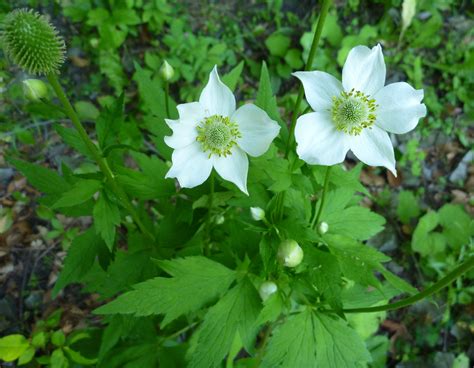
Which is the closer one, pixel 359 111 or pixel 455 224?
pixel 359 111

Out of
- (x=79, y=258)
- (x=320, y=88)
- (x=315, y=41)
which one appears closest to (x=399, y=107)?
(x=320, y=88)

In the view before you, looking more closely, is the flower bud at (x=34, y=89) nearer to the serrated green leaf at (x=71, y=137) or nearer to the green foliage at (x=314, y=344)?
the serrated green leaf at (x=71, y=137)

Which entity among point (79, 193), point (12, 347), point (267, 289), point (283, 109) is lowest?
point (12, 347)

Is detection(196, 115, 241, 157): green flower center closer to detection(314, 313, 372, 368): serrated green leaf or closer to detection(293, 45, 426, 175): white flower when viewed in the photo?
detection(293, 45, 426, 175): white flower

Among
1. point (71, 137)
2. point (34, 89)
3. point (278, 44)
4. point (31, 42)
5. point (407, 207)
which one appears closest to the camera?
point (31, 42)

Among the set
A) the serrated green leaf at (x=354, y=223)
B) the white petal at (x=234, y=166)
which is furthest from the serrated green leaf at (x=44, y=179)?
the serrated green leaf at (x=354, y=223)

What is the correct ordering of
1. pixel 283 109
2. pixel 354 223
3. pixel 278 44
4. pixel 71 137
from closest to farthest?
pixel 71 137
pixel 354 223
pixel 283 109
pixel 278 44

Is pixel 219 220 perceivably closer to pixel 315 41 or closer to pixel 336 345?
pixel 336 345
